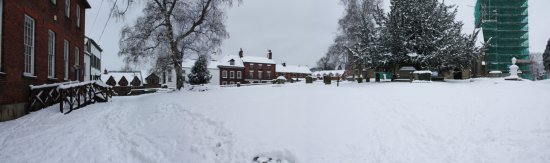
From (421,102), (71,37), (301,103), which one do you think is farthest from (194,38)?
(421,102)

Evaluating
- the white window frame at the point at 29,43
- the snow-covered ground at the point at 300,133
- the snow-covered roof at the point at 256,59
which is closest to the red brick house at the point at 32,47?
→ the white window frame at the point at 29,43

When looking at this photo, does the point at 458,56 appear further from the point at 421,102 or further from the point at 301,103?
the point at 301,103

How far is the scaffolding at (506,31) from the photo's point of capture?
5250 centimetres

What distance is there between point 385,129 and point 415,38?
15.4 metres

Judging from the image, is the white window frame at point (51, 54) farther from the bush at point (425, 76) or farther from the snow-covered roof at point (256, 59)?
the snow-covered roof at point (256, 59)

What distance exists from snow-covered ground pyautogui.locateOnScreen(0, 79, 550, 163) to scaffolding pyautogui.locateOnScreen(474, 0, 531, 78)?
50194 mm

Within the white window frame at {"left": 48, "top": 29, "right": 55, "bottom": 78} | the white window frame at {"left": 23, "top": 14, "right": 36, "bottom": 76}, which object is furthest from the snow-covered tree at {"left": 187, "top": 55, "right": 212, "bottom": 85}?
the white window frame at {"left": 23, "top": 14, "right": 36, "bottom": 76}

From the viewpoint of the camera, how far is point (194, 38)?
26609mm

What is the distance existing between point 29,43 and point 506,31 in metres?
63.9

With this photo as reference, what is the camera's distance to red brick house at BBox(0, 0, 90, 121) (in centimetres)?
956

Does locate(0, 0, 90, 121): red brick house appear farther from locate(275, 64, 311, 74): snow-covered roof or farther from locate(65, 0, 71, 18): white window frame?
locate(275, 64, 311, 74): snow-covered roof

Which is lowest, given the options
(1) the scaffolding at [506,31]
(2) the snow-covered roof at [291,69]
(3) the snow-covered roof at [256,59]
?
(2) the snow-covered roof at [291,69]

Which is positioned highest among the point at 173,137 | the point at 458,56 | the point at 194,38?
the point at 194,38

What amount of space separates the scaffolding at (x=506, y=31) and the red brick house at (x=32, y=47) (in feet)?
183
